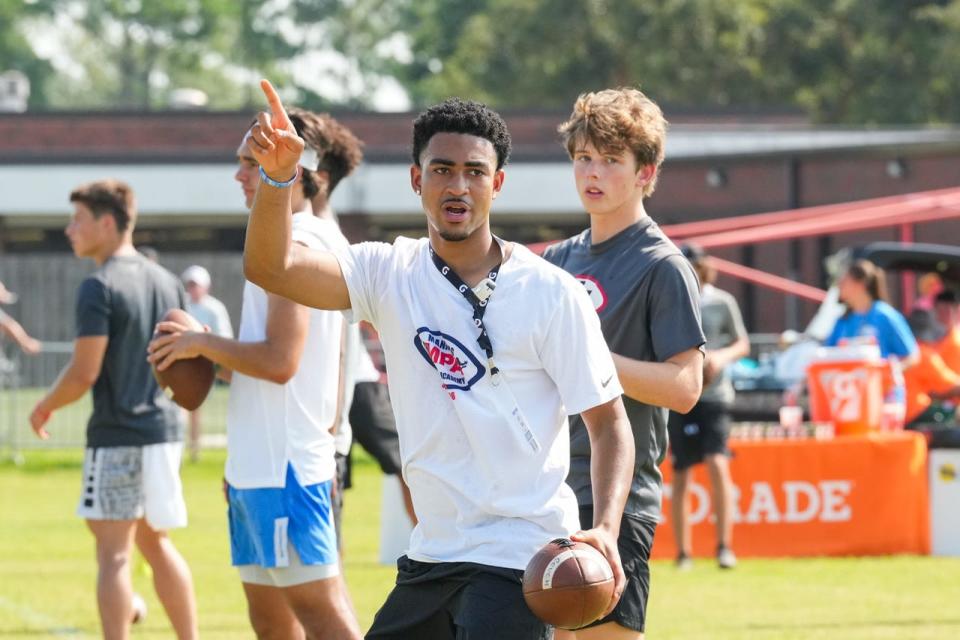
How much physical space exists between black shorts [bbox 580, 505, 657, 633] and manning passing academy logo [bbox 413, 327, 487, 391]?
104 cm

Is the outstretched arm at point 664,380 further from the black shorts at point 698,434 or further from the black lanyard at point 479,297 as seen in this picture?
A: the black shorts at point 698,434

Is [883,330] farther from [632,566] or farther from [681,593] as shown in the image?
[632,566]

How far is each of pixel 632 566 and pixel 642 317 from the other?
0.73 metres

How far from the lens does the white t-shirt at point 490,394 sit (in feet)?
13.2

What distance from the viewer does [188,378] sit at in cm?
555

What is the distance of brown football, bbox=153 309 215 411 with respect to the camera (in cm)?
553

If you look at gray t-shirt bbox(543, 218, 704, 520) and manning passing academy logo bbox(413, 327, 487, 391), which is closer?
manning passing academy logo bbox(413, 327, 487, 391)

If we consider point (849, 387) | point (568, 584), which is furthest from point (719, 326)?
point (568, 584)

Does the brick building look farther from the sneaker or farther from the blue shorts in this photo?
the blue shorts

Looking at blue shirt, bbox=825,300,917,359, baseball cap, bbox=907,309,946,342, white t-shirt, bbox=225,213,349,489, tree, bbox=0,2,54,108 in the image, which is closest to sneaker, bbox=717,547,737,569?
blue shirt, bbox=825,300,917,359

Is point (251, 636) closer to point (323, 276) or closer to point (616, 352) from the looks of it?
point (616, 352)

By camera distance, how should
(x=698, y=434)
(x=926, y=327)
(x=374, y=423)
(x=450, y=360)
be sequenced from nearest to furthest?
(x=450, y=360) < (x=374, y=423) < (x=698, y=434) < (x=926, y=327)

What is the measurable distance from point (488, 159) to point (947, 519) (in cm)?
828

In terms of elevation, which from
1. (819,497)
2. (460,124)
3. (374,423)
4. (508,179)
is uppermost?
(508,179)
